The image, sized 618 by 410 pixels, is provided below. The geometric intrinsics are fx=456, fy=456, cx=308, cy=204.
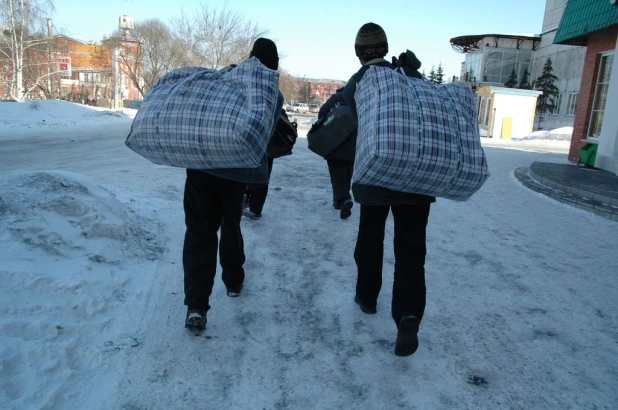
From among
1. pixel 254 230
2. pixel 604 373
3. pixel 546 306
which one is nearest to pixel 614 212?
pixel 546 306

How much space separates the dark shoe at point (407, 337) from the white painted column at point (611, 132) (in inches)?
360

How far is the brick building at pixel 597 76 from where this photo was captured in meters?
9.86

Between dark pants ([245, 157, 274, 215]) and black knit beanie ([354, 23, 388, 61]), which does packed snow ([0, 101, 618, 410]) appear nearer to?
dark pants ([245, 157, 274, 215])

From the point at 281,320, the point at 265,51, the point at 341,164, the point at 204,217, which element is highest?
the point at 265,51

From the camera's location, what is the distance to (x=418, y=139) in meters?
2.19

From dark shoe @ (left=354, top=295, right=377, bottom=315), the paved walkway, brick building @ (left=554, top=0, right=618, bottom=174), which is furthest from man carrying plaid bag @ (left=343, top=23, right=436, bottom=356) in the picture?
brick building @ (left=554, top=0, right=618, bottom=174)

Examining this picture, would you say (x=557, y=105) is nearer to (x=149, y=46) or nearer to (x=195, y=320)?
(x=149, y=46)

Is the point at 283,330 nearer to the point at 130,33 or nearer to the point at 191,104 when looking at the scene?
the point at 191,104

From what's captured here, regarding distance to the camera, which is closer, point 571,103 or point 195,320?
point 195,320

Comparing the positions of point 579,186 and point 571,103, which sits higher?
point 571,103

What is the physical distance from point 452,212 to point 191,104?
4.44 metres

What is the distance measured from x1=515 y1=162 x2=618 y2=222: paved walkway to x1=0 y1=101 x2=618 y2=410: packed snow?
1281mm

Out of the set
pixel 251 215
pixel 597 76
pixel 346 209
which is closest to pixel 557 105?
pixel 597 76

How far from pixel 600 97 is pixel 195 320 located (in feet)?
41.5
